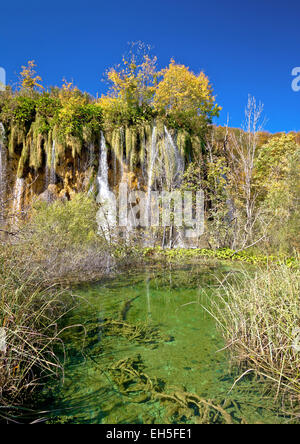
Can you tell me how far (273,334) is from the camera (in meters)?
2.65

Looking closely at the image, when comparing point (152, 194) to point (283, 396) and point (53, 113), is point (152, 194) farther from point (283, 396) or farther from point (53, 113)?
point (283, 396)

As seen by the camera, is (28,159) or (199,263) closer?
(199,263)

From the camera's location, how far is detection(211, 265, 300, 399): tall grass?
2.39m

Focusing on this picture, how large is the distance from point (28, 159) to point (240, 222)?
11.0m

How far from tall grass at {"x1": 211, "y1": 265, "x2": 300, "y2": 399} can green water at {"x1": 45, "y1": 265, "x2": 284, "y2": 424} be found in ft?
0.69

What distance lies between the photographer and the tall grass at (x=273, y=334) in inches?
94.2

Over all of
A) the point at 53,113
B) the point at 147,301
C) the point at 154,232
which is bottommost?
the point at 147,301

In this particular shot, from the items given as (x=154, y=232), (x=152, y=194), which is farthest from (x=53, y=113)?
(x=154, y=232)

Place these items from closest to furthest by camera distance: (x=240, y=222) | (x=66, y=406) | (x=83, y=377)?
1. (x=66, y=406)
2. (x=83, y=377)
3. (x=240, y=222)

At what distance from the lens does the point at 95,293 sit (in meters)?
5.63

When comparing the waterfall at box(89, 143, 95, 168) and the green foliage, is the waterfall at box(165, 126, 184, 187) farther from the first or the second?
the green foliage

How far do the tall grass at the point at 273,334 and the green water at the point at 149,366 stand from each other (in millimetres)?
209
